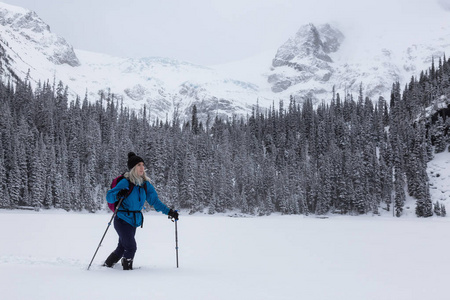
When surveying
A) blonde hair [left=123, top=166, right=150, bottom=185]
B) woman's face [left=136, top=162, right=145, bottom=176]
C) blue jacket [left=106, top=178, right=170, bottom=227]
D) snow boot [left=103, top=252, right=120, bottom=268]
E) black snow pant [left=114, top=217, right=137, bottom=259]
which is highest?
woman's face [left=136, top=162, right=145, bottom=176]

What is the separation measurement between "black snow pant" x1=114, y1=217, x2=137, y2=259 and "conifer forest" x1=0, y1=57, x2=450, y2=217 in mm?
68296

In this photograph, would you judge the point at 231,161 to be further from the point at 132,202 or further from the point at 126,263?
the point at 126,263

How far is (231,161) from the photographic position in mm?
102875

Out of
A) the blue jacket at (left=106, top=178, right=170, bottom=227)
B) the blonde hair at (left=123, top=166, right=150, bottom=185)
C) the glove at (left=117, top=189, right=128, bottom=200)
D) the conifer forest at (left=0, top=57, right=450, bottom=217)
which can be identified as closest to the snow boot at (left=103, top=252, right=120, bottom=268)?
the blue jacket at (left=106, top=178, right=170, bottom=227)

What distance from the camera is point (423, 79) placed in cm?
12862

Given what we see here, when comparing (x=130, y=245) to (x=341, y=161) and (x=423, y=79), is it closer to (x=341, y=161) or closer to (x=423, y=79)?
(x=341, y=161)

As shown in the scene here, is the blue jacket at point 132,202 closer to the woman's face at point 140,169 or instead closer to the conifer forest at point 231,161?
the woman's face at point 140,169

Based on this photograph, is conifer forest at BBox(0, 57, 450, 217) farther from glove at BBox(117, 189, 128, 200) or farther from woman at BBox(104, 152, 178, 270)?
glove at BBox(117, 189, 128, 200)

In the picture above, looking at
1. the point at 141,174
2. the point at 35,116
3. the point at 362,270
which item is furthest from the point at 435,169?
the point at 35,116

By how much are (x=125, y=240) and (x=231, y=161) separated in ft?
312

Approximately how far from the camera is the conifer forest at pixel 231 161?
74062 mm

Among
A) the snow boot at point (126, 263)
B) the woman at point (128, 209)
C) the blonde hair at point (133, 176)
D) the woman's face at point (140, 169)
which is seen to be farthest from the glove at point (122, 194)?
the snow boot at point (126, 263)

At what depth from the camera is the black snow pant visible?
304 inches

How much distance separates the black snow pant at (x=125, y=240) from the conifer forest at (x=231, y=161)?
68296 mm
